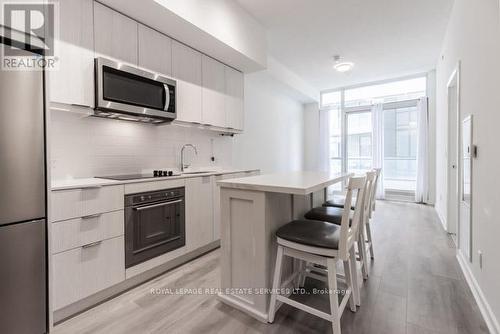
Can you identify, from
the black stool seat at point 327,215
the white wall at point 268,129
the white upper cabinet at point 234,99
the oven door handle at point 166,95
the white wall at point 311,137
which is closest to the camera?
the black stool seat at point 327,215

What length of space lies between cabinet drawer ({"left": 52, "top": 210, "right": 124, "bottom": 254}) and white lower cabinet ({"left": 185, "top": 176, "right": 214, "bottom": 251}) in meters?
0.76

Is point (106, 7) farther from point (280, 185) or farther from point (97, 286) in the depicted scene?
point (97, 286)

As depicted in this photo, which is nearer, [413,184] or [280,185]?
[280,185]

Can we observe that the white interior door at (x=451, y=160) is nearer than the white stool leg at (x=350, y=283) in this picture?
No

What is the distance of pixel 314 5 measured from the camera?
3.17 m

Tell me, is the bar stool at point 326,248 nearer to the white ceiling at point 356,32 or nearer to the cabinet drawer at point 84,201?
the cabinet drawer at point 84,201

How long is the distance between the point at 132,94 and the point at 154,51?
1.97 ft

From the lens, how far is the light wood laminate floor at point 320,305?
167cm

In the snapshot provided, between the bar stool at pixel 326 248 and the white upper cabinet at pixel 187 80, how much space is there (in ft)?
6.41

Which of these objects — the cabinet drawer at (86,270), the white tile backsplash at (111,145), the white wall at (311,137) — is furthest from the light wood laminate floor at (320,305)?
the white wall at (311,137)

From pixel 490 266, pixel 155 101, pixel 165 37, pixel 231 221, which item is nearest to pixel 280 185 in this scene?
pixel 231 221

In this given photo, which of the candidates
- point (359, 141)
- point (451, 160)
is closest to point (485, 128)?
point (451, 160)

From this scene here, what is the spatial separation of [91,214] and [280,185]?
143 centimetres

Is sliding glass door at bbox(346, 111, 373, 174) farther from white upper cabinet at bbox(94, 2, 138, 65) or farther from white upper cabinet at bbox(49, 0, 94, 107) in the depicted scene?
white upper cabinet at bbox(49, 0, 94, 107)
